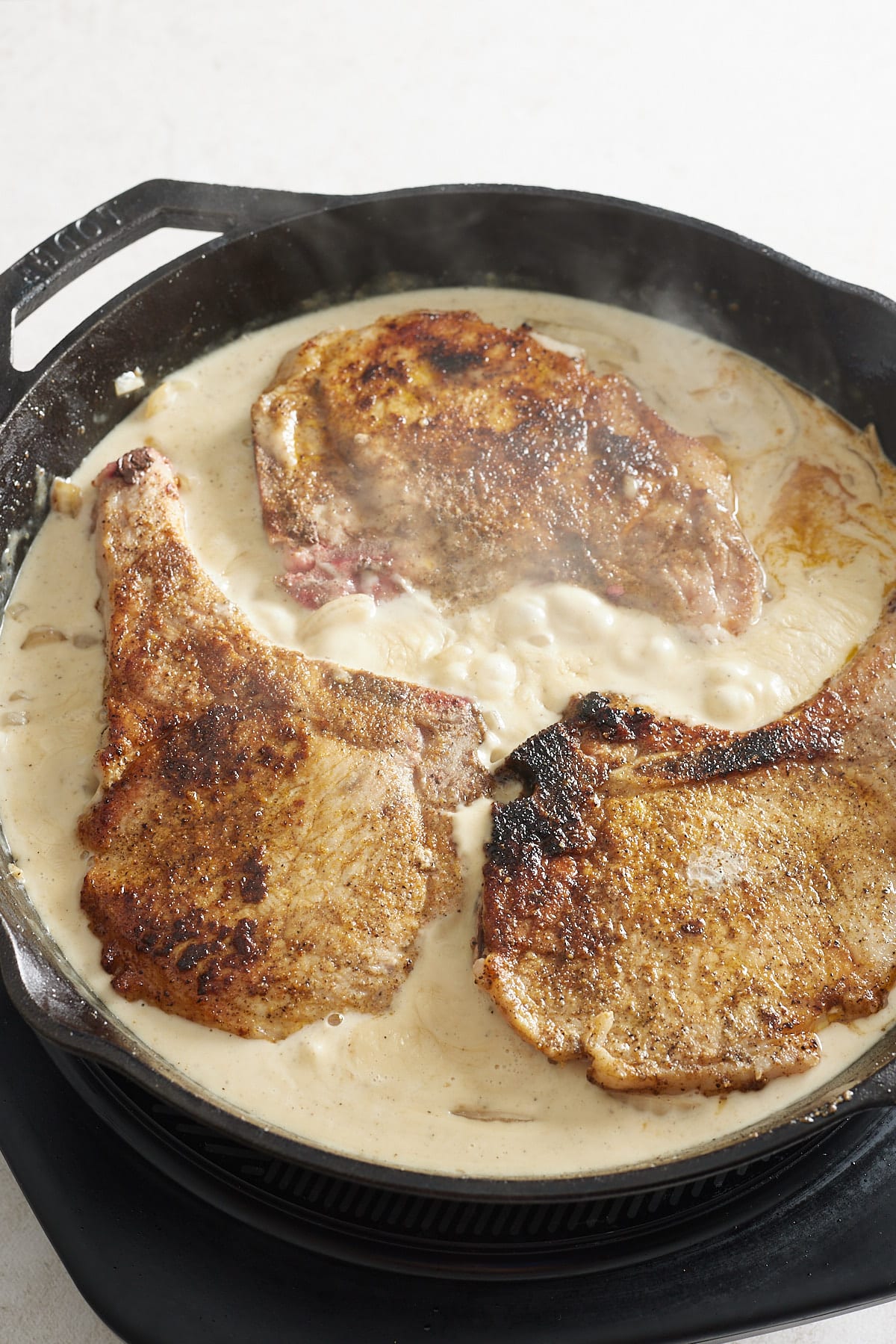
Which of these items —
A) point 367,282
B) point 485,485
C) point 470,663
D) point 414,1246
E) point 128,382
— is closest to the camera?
point 414,1246

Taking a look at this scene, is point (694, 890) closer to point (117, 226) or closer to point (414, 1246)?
point (414, 1246)

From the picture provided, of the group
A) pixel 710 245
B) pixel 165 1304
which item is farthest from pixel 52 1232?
pixel 710 245

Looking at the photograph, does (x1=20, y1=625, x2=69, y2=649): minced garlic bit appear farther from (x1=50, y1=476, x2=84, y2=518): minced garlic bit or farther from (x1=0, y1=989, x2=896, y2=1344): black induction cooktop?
(x1=0, y1=989, x2=896, y2=1344): black induction cooktop

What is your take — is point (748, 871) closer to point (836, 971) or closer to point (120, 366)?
point (836, 971)

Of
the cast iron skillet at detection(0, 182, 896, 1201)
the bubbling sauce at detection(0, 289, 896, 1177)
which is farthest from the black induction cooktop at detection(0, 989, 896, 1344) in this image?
the cast iron skillet at detection(0, 182, 896, 1201)

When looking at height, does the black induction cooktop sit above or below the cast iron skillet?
below

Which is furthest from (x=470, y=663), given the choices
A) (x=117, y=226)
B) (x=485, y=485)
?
(x=117, y=226)

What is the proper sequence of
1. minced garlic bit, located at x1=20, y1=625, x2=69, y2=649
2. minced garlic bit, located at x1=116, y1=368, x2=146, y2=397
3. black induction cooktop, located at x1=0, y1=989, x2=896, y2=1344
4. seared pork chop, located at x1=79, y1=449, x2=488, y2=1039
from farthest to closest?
minced garlic bit, located at x1=116, y1=368, x2=146, y2=397
minced garlic bit, located at x1=20, y1=625, x2=69, y2=649
seared pork chop, located at x1=79, y1=449, x2=488, y2=1039
black induction cooktop, located at x1=0, y1=989, x2=896, y2=1344
